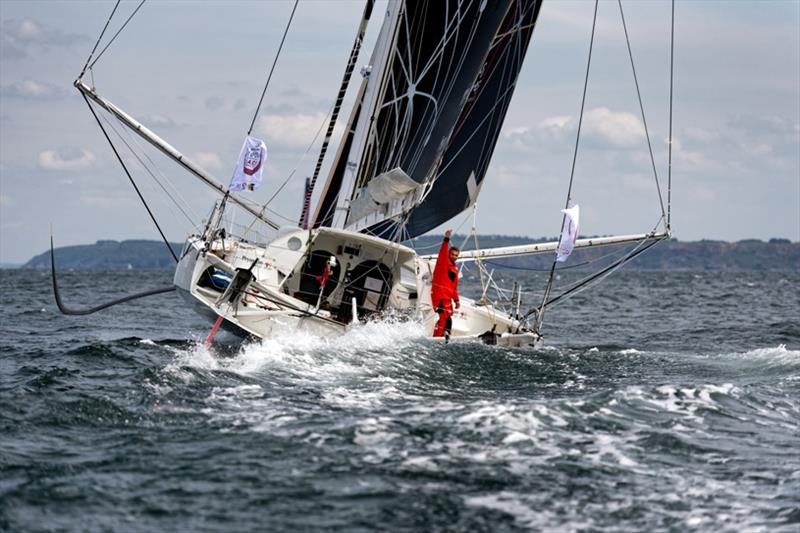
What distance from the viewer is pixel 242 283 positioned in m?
14.3

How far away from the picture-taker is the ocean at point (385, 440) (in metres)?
7.04

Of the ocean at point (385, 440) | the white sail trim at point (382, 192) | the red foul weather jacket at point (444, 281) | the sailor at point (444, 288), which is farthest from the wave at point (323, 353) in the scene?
the white sail trim at point (382, 192)

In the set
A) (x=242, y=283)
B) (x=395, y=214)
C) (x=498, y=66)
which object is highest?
(x=498, y=66)

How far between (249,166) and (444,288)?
12.8ft

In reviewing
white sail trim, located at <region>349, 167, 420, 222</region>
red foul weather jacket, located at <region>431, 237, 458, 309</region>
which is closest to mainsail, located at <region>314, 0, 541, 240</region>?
white sail trim, located at <region>349, 167, 420, 222</region>

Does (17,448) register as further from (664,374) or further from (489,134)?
(489,134)

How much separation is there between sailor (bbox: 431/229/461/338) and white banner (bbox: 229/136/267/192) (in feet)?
11.0

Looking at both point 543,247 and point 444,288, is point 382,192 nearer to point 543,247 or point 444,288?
point 444,288

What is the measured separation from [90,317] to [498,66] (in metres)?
10.4

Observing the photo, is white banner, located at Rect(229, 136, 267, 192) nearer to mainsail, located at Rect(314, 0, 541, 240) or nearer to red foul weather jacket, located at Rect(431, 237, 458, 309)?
mainsail, located at Rect(314, 0, 541, 240)

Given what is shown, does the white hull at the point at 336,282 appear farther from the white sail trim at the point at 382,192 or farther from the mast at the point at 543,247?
the mast at the point at 543,247

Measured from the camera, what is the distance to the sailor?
1545cm

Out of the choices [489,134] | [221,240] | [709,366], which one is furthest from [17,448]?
[489,134]

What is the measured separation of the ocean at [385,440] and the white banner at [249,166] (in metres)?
3.32
